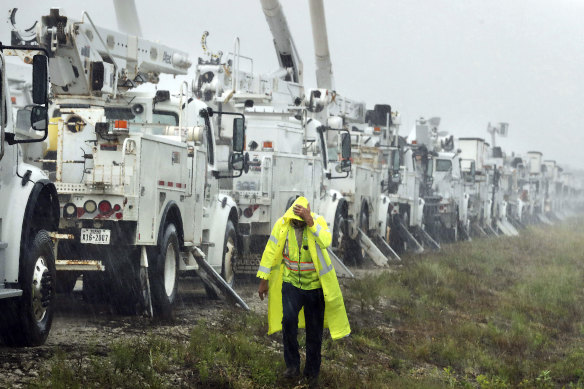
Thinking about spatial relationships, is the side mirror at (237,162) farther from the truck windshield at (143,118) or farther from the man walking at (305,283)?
the man walking at (305,283)

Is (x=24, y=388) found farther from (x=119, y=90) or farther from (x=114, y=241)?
(x=119, y=90)

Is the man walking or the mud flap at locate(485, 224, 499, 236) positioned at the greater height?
the man walking

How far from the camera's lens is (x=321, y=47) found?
85.3ft

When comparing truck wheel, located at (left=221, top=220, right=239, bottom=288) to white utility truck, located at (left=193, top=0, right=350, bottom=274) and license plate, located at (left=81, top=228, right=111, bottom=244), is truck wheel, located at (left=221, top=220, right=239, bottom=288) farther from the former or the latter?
license plate, located at (left=81, top=228, right=111, bottom=244)

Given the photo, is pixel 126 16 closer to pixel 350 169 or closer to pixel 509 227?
Answer: pixel 350 169

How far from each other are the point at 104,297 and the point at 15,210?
122 inches

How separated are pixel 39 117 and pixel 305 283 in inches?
96.1

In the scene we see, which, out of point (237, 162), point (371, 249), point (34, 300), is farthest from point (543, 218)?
point (34, 300)

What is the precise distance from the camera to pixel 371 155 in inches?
965

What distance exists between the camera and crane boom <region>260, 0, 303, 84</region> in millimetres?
22578

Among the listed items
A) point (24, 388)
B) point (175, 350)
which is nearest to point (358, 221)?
point (175, 350)

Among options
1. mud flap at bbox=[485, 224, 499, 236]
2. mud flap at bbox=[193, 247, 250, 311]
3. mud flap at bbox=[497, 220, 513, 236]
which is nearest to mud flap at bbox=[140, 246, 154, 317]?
mud flap at bbox=[193, 247, 250, 311]

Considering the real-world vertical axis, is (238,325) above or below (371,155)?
below

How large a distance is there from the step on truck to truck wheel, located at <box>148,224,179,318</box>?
2100 mm
